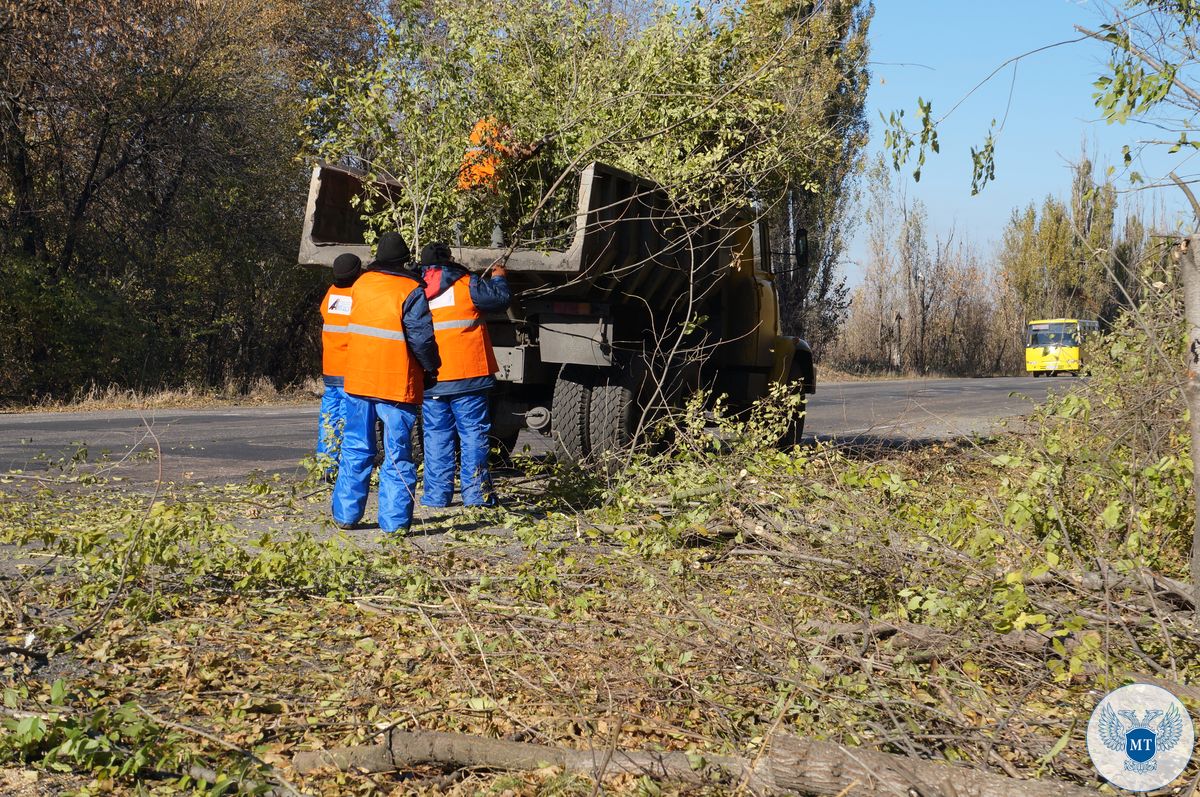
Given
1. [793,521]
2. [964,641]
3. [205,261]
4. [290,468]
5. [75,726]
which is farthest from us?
[205,261]

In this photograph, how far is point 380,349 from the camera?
22.0 feet

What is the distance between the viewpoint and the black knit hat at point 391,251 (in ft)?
22.6

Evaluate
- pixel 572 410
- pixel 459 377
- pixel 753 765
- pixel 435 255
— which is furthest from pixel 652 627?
pixel 572 410

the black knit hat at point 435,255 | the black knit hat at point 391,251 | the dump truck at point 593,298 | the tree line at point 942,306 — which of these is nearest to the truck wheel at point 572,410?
the dump truck at point 593,298

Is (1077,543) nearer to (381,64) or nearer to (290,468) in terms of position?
(381,64)

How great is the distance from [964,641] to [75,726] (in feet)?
9.18

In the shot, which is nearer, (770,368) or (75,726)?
(75,726)

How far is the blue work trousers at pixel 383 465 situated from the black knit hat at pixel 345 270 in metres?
0.89

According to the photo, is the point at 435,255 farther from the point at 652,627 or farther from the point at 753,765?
the point at 753,765

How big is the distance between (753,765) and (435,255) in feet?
15.8

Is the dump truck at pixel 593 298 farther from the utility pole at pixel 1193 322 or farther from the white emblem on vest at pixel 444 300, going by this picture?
the utility pole at pixel 1193 322

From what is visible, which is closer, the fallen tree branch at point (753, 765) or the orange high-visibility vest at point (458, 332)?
the fallen tree branch at point (753, 765)

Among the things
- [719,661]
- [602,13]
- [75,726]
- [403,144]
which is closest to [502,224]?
[403,144]

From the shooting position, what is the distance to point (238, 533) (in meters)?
5.68
